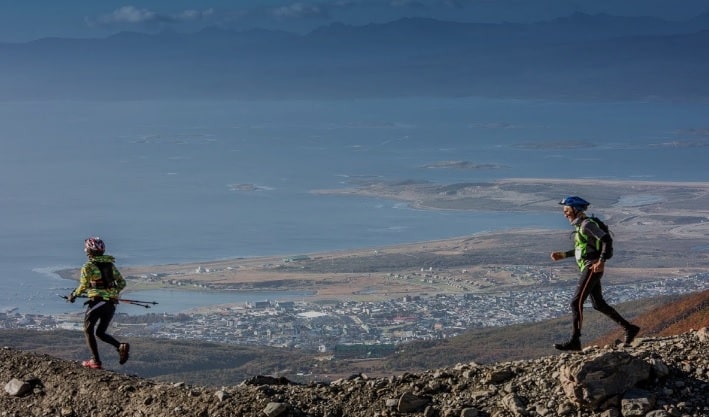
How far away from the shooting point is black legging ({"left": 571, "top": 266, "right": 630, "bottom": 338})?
10883mm

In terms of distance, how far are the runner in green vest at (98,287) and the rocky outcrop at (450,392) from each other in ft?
2.18

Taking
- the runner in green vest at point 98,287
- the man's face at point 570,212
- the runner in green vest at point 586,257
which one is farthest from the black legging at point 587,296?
the runner in green vest at point 98,287

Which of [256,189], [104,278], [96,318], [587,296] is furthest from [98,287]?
[256,189]

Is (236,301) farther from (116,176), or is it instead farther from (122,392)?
(116,176)

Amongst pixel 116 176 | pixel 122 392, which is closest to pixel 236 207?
pixel 116 176

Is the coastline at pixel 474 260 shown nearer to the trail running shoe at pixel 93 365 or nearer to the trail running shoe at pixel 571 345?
the trail running shoe at pixel 93 365

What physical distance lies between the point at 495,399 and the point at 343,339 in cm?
2999

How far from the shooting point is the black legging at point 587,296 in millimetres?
10883

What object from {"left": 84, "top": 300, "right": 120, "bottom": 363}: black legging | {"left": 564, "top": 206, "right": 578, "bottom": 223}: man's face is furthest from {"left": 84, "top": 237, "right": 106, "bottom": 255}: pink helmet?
{"left": 564, "top": 206, "right": 578, "bottom": 223}: man's face

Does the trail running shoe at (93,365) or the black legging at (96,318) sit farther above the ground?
the black legging at (96,318)

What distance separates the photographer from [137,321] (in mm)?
45969

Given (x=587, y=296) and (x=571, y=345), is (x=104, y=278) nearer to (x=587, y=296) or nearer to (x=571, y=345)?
(x=571, y=345)

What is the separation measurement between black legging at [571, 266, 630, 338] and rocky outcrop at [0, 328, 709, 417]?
1.94 ft

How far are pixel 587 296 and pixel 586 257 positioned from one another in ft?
1.15
